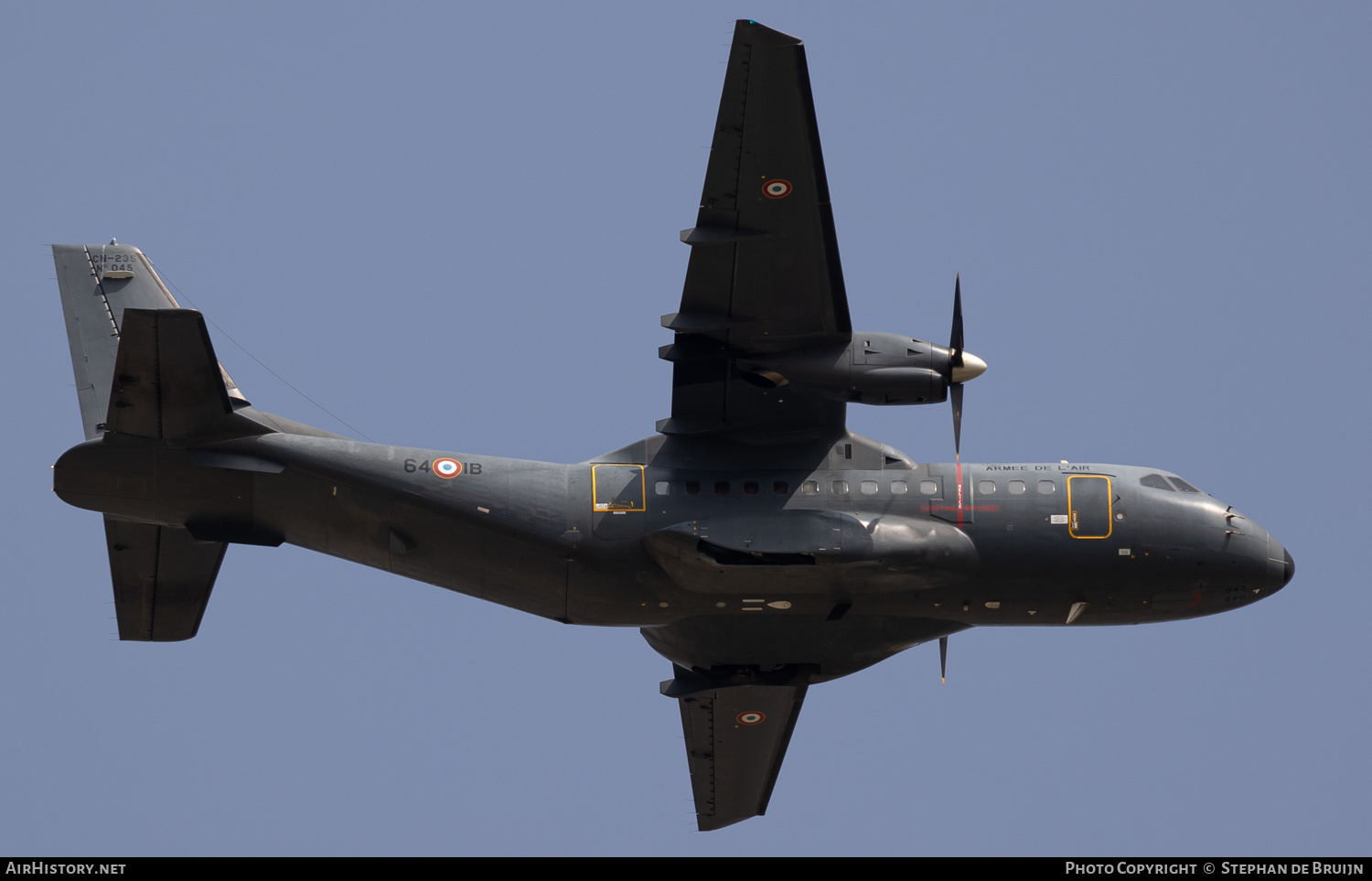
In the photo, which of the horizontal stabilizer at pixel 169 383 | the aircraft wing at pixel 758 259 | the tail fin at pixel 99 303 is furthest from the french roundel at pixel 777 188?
the tail fin at pixel 99 303

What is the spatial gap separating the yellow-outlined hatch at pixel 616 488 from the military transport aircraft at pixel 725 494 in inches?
2.2

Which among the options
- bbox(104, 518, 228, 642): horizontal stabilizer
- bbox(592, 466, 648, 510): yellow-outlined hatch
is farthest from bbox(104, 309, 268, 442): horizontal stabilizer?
bbox(592, 466, 648, 510): yellow-outlined hatch

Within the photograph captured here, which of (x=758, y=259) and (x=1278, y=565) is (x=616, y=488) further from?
(x=1278, y=565)

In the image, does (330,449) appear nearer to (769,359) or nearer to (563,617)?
(563,617)

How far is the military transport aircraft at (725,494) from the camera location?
31.3 metres

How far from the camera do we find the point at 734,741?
36.6 meters

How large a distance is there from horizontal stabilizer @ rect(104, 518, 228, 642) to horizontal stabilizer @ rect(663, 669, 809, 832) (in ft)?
28.9

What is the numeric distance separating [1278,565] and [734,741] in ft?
35.0

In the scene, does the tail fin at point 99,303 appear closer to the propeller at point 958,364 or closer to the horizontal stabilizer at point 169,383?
the horizontal stabilizer at point 169,383

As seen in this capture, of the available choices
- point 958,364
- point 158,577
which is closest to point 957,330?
point 958,364

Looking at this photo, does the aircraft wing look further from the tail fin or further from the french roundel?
the tail fin

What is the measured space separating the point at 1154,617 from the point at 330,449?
14608mm

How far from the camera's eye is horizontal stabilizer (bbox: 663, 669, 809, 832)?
1409 inches
